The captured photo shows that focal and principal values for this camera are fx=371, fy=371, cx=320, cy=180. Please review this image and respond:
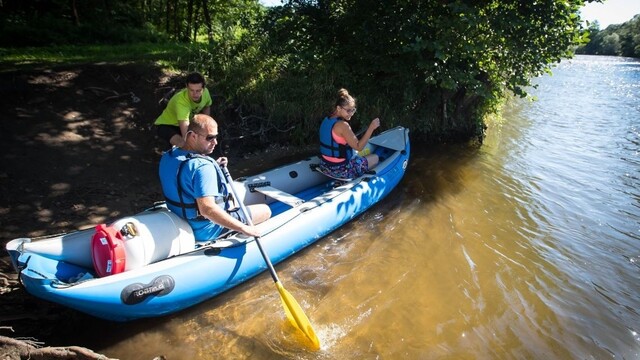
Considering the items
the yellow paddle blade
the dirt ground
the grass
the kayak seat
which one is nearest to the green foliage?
the dirt ground

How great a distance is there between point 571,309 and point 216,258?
3.41 m

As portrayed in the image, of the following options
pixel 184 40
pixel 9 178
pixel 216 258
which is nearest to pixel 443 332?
pixel 216 258

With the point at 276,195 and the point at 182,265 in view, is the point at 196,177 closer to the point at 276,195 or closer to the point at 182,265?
the point at 182,265

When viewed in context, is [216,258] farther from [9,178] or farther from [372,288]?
[9,178]

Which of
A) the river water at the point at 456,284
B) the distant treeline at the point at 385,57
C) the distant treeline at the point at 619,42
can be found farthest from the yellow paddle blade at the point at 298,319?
the distant treeline at the point at 619,42

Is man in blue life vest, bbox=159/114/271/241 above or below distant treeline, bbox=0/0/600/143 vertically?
below

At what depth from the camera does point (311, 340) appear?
2951 mm

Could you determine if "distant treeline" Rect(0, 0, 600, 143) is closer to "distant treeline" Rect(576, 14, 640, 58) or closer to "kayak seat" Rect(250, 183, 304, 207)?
"kayak seat" Rect(250, 183, 304, 207)

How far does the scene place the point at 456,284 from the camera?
386 cm

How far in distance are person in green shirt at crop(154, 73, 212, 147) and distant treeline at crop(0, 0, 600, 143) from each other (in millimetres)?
2013

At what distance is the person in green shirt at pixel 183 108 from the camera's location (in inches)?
164

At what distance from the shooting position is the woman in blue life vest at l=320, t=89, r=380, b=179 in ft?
14.8

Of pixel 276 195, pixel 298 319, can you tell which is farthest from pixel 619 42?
pixel 298 319

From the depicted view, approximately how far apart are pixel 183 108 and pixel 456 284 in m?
3.57
